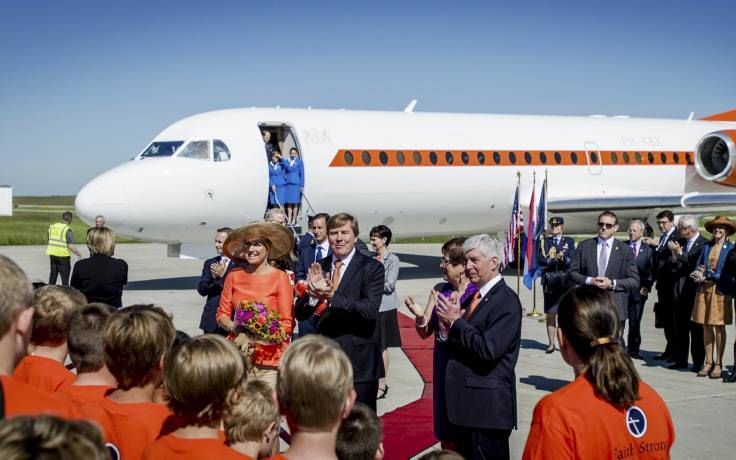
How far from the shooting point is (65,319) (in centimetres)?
438

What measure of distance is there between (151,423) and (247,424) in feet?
1.39

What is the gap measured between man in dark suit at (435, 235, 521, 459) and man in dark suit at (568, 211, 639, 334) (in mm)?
4489

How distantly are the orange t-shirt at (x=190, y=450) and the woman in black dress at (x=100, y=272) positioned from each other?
4.88 m

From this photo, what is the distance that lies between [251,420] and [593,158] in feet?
64.4

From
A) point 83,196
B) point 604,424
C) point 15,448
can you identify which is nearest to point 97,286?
point 604,424

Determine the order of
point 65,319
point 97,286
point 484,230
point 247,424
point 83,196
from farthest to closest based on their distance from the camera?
point 484,230 < point 83,196 < point 97,286 < point 65,319 < point 247,424

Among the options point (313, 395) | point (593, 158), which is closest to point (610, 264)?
point (313, 395)

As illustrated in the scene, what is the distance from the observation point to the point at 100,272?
7.96 meters

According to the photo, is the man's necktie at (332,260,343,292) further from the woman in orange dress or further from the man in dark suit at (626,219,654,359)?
the man in dark suit at (626,219,654,359)

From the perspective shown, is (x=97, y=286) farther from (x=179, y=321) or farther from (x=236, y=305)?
(x=179, y=321)

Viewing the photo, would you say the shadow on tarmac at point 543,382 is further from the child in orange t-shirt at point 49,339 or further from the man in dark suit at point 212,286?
the child in orange t-shirt at point 49,339

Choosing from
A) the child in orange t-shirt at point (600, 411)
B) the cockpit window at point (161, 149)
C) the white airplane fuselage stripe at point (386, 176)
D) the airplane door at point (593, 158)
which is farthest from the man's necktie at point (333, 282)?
Result: the airplane door at point (593, 158)

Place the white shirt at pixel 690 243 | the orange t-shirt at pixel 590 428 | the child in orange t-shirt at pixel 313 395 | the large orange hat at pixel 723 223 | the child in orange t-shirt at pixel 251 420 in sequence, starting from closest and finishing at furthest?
the child in orange t-shirt at pixel 313 395, the orange t-shirt at pixel 590 428, the child in orange t-shirt at pixel 251 420, the large orange hat at pixel 723 223, the white shirt at pixel 690 243

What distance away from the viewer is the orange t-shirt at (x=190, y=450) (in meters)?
3.17
